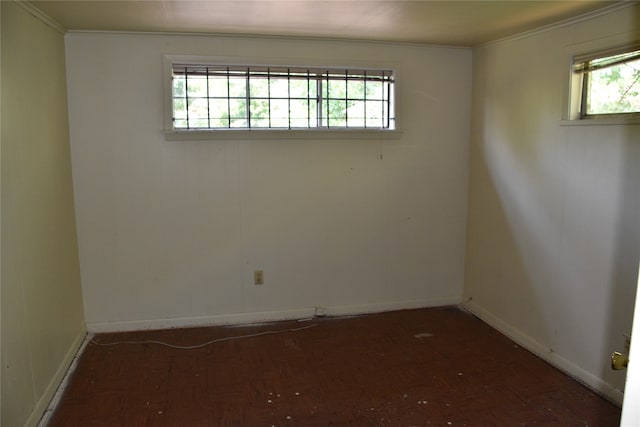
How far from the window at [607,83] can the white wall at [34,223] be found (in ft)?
10.1

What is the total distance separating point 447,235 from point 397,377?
4.98ft

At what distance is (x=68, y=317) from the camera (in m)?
3.17

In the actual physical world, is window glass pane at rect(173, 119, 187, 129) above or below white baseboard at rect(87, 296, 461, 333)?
above

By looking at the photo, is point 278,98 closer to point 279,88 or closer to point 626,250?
point 279,88

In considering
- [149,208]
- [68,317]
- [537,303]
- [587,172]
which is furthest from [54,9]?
[537,303]

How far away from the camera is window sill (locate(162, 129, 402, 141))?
3.55 metres

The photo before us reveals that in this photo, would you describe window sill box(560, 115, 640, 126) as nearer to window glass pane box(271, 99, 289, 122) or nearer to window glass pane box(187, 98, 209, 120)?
window glass pane box(271, 99, 289, 122)

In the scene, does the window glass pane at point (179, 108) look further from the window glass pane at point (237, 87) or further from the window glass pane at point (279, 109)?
the window glass pane at point (279, 109)

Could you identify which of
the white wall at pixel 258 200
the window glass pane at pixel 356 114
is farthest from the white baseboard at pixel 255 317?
the window glass pane at pixel 356 114

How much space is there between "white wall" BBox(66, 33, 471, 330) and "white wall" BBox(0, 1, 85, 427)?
0.25 meters

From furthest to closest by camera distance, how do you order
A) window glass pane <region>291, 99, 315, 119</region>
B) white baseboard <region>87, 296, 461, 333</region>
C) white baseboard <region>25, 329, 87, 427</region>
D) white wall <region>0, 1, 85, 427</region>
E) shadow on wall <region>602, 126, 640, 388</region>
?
1. window glass pane <region>291, 99, 315, 119</region>
2. white baseboard <region>87, 296, 461, 333</region>
3. shadow on wall <region>602, 126, 640, 388</region>
4. white baseboard <region>25, 329, 87, 427</region>
5. white wall <region>0, 1, 85, 427</region>

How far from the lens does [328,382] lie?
295cm

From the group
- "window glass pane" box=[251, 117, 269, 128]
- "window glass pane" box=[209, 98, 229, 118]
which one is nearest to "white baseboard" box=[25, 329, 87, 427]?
"window glass pane" box=[209, 98, 229, 118]

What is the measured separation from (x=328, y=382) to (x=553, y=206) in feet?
5.86
